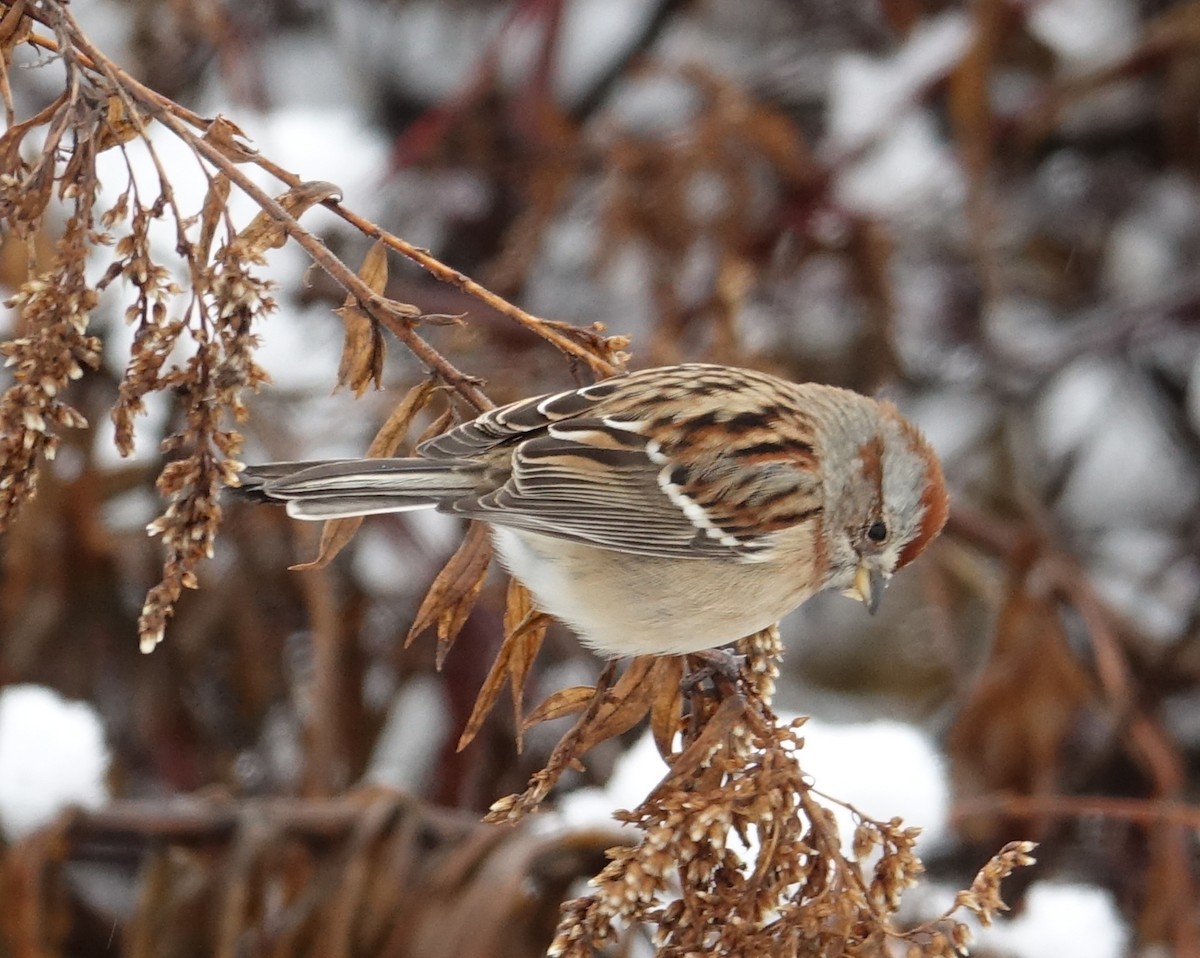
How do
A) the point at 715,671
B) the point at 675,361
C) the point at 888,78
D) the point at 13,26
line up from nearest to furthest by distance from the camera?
the point at 13,26 → the point at 715,671 → the point at 675,361 → the point at 888,78

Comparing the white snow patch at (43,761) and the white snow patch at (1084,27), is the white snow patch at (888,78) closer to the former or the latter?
the white snow patch at (1084,27)

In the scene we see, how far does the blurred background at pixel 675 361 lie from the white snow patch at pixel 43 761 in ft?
0.04

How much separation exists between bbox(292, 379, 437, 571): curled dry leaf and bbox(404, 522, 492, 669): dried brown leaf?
151 mm

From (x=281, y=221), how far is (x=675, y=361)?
103 inches

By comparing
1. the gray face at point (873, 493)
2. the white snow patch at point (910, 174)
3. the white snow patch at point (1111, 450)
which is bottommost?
the gray face at point (873, 493)

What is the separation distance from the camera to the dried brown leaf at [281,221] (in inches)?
77.5

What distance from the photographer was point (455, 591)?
2250 millimetres

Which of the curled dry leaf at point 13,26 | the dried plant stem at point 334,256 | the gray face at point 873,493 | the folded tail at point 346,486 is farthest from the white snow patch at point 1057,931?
the curled dry leaf at point 13,26

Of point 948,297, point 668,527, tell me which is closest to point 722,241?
point 948,297

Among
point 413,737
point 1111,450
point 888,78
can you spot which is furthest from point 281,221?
point 1111,450

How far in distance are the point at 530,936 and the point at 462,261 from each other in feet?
11.9

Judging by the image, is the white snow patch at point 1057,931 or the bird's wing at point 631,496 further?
the white snow patch at point 1057,931

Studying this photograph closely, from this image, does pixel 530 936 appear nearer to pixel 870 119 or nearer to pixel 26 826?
pixel 26 826

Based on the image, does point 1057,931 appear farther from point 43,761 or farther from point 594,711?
point 43,761
